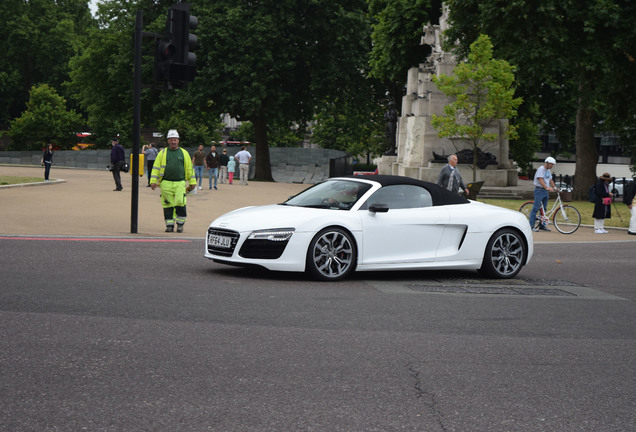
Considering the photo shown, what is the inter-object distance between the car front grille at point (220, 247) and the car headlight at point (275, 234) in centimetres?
29

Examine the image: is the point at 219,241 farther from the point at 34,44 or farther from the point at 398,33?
the point at 34,44

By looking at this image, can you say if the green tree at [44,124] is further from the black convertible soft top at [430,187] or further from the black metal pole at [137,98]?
the black convertible soft top at [430,187]

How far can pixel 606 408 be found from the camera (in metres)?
5.48

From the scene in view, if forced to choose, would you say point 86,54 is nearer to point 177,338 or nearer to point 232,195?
point 232,195

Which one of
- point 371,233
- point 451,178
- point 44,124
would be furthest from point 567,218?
point 44,124

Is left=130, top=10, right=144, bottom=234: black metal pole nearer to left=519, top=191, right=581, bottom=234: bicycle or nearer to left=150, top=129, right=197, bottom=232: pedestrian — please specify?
left=150, top=129, right=197, bottom=232: pedestrian

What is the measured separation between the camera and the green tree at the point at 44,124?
70.1m

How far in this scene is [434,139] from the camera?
42469 millimetres

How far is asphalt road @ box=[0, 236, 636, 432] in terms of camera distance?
509 centimetres

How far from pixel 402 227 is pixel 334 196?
947 millimetres

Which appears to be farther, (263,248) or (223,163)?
(223,163)

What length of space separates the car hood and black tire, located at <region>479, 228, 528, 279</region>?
212cm

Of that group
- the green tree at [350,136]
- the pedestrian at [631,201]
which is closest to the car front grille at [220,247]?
the pedestrian at [631,201]

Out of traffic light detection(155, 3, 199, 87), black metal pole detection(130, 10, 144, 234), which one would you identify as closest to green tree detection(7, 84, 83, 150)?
black metal pole detection(130, 10, 144, 234)
